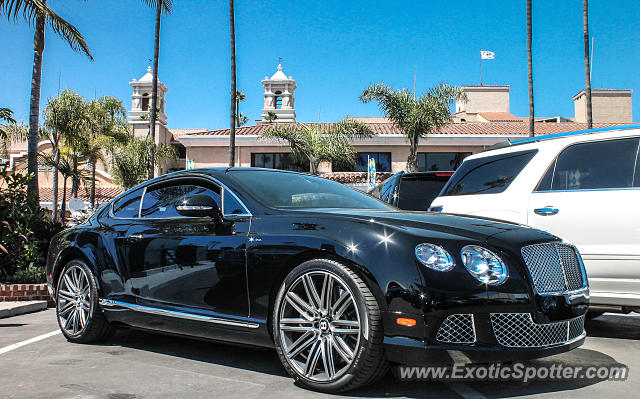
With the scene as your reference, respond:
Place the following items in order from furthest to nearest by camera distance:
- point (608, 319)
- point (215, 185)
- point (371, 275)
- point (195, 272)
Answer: point (608, 319) → point (215, 185) → point (195, 272) → point (371, 275)

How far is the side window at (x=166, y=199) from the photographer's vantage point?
179 inches

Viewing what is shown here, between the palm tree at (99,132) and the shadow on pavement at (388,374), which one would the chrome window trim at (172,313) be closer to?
the shadow on pavement at (388,374)

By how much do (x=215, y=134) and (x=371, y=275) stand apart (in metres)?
30.9

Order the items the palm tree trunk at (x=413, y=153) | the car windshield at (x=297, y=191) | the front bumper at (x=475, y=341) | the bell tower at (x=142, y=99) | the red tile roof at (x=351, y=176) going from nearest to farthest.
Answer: the front bumper at (x=475, y=341)
the car windshield at (x=297, y=191)
the palm tree trunk at (x=413, y=153)
the red tile roof at (x=351, y=176)
the bell tower at (x=142, y=99)

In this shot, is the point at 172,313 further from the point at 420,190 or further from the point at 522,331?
the point at 420,190

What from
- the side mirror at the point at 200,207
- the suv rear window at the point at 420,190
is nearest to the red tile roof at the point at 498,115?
Answer: the suv rear window at the point at 420,190

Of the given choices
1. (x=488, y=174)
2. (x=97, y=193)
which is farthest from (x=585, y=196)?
(x=97, y=193)

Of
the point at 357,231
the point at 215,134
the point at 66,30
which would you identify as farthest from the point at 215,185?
the point at 215,134

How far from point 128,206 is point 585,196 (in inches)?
158

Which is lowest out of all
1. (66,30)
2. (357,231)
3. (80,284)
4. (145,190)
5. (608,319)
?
(608,319)

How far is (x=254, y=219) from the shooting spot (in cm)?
388

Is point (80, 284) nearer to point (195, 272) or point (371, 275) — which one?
point (195, 272)

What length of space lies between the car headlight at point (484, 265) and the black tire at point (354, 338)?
1.83ft

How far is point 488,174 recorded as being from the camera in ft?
20.0
